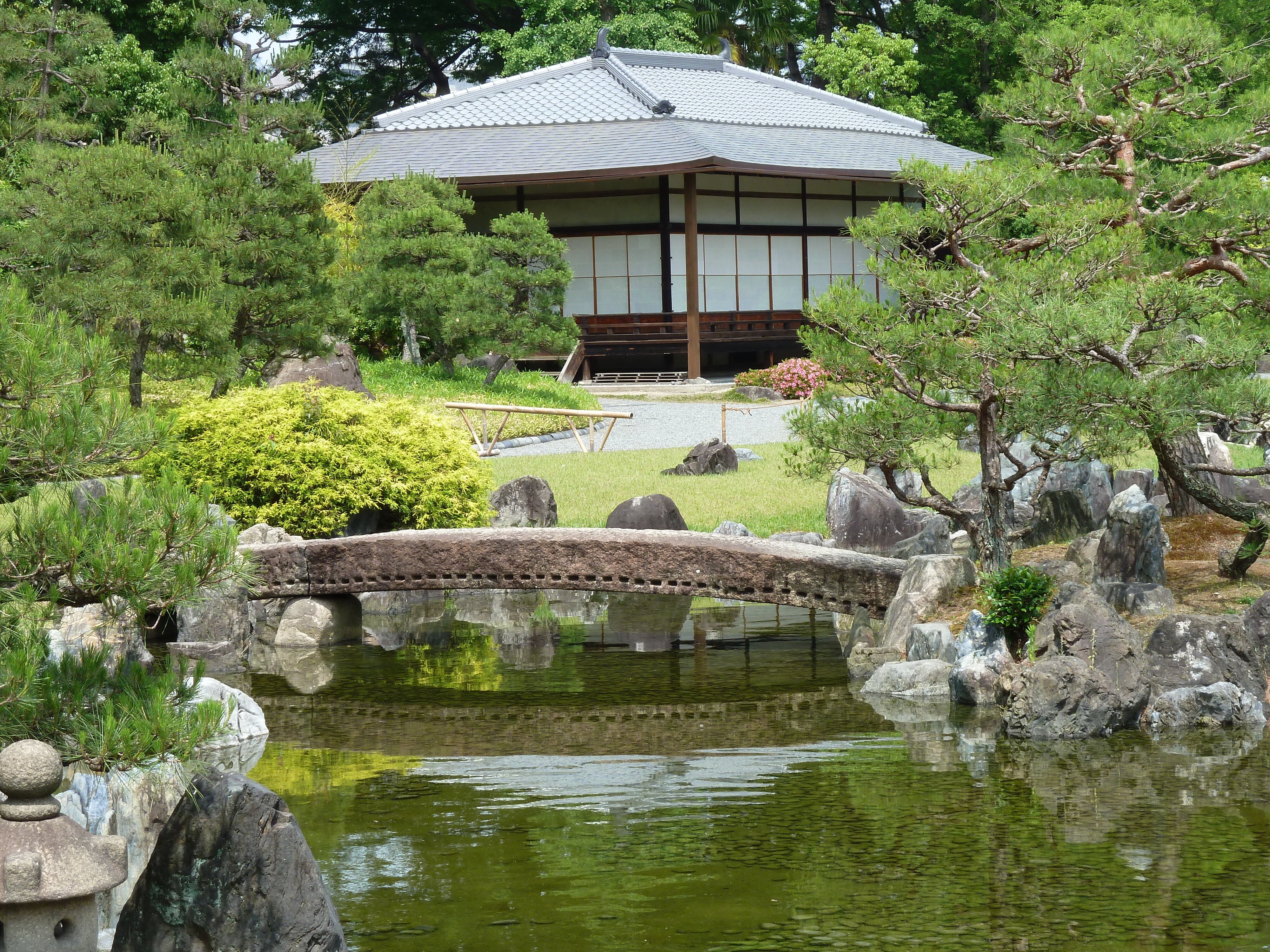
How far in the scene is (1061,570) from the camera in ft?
31.1

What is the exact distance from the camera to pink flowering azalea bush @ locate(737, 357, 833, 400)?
24344mm

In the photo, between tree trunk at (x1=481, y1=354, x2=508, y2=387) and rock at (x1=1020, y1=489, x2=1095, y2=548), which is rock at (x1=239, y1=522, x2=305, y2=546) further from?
tree trunk at (x1=481, y1=354, x2=508, y2=387)

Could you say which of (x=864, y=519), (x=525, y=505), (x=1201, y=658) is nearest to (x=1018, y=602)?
(x=1201, y=658)

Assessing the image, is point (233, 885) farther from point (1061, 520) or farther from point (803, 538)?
point (1061, 520)

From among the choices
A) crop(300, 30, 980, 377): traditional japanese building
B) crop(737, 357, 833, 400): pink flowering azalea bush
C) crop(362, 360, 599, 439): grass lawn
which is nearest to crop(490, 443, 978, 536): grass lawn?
crop(362, 360, 599, 439): grass lawn

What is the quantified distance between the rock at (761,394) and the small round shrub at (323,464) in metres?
12.7

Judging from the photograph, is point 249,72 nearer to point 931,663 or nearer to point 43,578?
point 931,663

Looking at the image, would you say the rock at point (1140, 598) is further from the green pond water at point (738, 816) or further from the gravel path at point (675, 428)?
the gravel path at point (675, 428)

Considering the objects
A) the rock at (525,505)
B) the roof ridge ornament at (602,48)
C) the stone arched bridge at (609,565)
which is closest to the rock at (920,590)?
the stone arched bridge at (609,565)

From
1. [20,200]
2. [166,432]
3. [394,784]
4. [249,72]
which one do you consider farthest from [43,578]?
[249,72]

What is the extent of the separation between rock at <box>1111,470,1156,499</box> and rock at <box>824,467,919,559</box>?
1900 millimetres

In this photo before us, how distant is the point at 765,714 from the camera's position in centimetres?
809

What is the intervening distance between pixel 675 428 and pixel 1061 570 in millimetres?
11819

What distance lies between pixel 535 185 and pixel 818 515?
16975 millimetres
